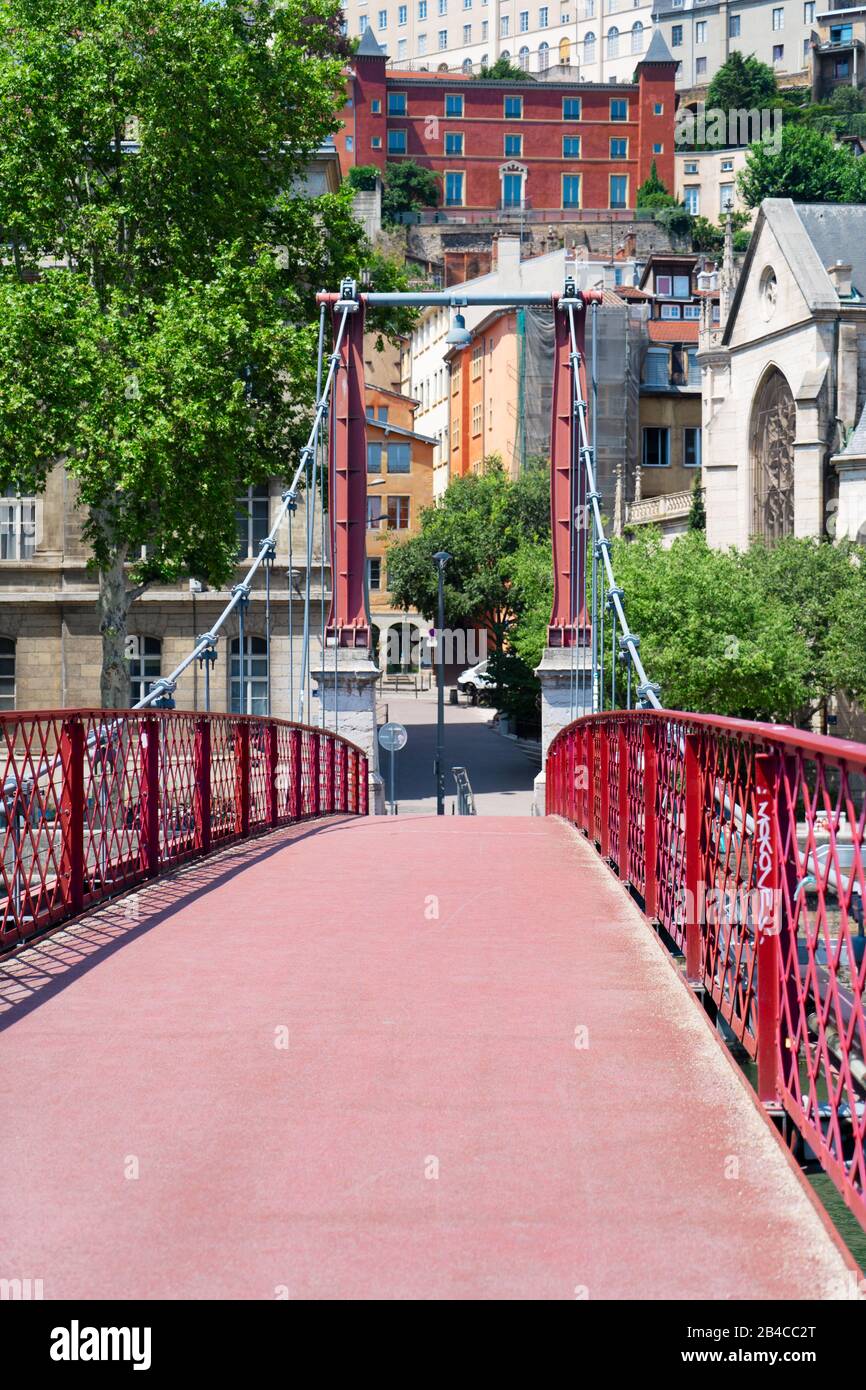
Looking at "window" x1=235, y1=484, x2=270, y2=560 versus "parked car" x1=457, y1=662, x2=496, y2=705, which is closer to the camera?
"window" x1=235, y1=484, x2=270, y2=560

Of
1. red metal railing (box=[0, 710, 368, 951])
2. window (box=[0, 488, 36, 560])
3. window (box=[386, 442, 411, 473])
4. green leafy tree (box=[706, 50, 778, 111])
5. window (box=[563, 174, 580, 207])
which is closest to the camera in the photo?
red metal railing (box=[0, 710, 368, 951])

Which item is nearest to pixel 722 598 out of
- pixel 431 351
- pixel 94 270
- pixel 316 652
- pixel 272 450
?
pixel 316 652

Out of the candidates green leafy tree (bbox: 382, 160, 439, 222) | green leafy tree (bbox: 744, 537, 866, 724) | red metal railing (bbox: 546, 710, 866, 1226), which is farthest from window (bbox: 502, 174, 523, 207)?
red metal railing (bbox: 546, 710, 866, 1226)

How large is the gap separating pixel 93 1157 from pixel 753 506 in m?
47.8

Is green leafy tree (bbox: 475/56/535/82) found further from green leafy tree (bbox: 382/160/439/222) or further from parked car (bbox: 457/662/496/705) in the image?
parked car (bbox: 457/662/496/705)

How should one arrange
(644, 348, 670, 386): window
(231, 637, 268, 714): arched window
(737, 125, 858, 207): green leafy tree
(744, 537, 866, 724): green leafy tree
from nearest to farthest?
(231, 637, 268, 714): arched window < (744, 537, 866, 724): green leafy tree < (644, 348, 670, 386): window < (737, 125, 858, 207): green leafy tree

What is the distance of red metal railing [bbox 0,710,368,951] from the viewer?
697 centimetres

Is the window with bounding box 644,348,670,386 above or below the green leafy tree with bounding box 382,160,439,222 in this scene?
below

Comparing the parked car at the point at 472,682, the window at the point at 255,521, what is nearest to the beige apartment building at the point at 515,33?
the parked car at the point at 472,682

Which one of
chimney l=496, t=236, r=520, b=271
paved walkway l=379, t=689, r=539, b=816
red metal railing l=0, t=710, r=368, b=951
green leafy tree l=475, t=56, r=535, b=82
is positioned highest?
green leafy tree l=475, t=56, r=535, b=82

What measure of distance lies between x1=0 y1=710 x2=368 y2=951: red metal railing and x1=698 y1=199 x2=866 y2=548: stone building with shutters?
3481 cm

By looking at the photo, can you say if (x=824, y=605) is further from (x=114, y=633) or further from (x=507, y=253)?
(x=507, y=253)

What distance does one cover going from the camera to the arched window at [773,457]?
4856 cm

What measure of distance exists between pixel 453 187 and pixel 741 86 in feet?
67.2
